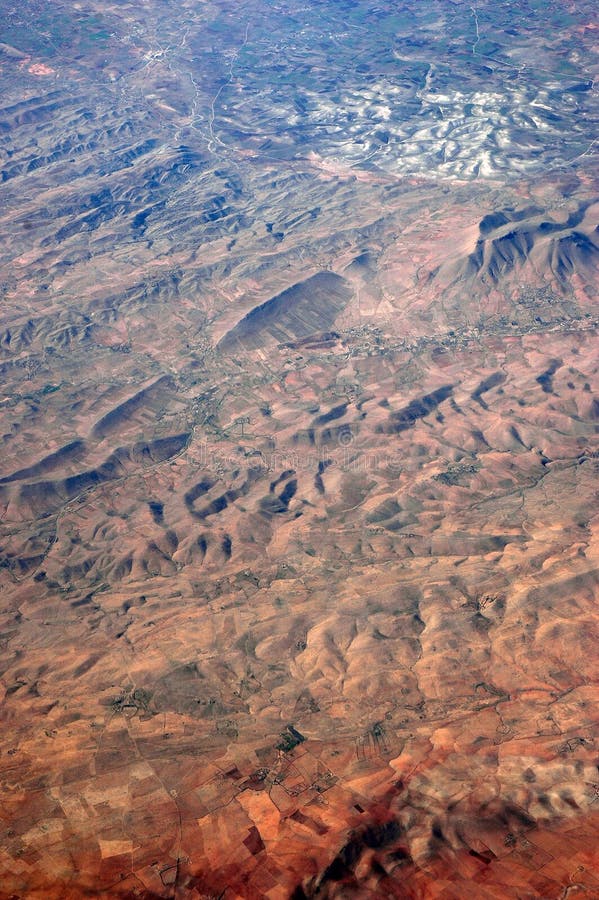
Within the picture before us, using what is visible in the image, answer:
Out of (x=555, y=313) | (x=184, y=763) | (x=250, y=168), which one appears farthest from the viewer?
(x=250, y=168)

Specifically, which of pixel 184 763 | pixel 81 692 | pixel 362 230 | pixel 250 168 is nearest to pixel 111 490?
pixel 81 692

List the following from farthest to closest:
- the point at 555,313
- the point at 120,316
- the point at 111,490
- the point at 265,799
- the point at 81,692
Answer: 1. the point at 120,316
2. the point at 555,313
3. the point at 111,490
4. the point at 81,692
5. the point at 265,799

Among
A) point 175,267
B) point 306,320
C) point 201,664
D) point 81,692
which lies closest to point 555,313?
point 306,320

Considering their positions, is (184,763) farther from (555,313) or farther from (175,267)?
(175,267)

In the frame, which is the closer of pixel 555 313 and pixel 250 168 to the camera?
pixel 555 313

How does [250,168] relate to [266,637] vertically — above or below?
above

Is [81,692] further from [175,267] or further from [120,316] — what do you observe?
[175,267]
